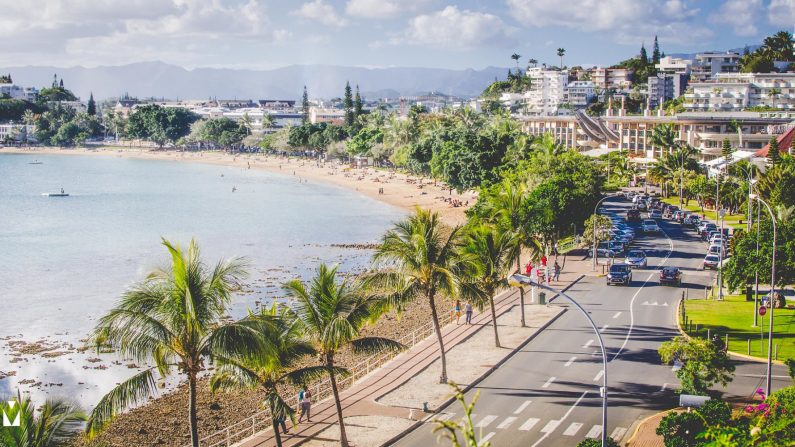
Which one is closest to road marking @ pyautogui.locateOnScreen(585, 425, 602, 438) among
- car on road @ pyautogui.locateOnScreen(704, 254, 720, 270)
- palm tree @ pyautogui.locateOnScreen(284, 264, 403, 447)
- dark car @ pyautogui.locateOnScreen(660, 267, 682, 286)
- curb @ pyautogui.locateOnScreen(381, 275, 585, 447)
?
curb @ pyautogui.locateOnScreen(381, 275, 585, 447)

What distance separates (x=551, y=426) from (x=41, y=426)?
1730cm

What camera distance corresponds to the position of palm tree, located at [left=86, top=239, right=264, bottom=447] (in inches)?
718

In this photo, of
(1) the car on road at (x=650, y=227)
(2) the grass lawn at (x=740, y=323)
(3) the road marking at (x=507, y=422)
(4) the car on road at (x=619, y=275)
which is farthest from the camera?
(1) the car on road at (x=650, y=227)

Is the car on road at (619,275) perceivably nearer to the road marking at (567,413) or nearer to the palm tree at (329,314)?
the road marking at (567,413)

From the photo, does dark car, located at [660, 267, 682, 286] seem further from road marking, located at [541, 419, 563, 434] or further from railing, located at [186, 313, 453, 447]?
road marking, located at [541, 419, 563, 434]

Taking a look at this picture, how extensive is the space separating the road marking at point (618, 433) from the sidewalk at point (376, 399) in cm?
644

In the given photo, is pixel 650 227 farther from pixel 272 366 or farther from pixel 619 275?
pixel 272 366

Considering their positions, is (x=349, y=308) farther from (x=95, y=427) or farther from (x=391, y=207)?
(x=391, y=207)

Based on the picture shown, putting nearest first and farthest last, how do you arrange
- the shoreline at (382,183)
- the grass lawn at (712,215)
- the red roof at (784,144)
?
the grass lawn at (712,215), the red roof at (784,144), the shoreline at (382,183)

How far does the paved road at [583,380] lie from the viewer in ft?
90.6

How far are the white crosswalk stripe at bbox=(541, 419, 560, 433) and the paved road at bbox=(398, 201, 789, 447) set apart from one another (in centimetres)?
3

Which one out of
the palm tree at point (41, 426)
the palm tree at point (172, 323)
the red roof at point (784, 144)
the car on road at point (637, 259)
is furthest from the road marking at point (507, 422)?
the red roof at point (784, 144)

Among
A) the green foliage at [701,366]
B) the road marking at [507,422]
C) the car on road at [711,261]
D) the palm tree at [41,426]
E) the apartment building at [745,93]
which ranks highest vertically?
the apartment building at [745,93]

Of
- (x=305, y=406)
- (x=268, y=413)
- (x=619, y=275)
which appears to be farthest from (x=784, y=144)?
(x=305, y=406)
